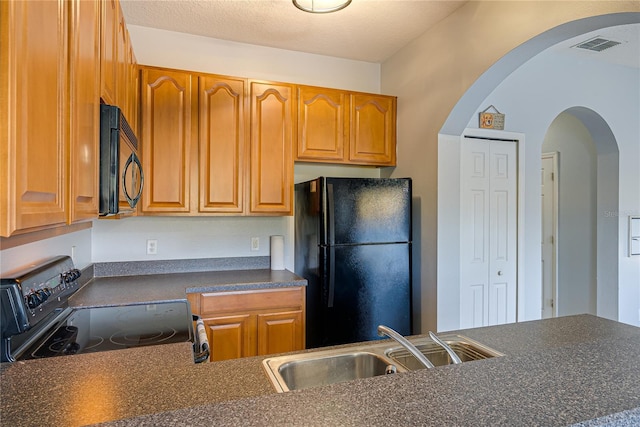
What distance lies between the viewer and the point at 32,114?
71cm

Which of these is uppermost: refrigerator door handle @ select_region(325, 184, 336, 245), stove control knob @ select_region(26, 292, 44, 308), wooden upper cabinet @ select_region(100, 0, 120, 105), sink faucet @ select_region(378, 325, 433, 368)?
wooden upper cabinet @ select_region(100, 0, 120, 105)

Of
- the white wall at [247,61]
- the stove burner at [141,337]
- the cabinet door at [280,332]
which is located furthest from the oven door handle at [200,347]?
the white wall at [247,61]

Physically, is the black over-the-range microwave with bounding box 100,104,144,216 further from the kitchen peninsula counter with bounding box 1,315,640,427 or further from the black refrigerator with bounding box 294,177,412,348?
the black refrigerator with bounding box 294,177,412,348

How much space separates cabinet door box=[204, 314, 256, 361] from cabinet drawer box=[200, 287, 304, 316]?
0.06 meters

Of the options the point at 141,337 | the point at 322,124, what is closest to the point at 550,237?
the point at 322,124

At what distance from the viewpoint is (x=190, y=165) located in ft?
8.30

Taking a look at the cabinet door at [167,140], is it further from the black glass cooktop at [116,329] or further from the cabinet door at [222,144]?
the black glass cooktop at [116,329]

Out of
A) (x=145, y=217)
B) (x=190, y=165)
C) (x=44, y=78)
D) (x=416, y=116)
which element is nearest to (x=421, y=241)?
(x=416, y=116)

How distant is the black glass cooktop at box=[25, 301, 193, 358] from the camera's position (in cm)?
137

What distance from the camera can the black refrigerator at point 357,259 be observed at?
244 centimetres

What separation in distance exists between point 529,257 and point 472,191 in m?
0.81

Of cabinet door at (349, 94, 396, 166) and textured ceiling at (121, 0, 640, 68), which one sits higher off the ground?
textured ceiling at (121, 0, 640, 68)

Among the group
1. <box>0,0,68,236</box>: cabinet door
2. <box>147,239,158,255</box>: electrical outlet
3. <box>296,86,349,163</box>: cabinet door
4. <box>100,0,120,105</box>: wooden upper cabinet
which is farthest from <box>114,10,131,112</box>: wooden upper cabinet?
<box>296,86,349,163</box>: cabinet door

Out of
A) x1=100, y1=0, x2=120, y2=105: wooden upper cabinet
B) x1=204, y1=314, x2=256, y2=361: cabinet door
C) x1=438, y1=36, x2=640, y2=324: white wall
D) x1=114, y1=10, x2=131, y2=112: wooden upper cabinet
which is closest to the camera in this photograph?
x1=100, y1=0, x2=120, y2=105: wooden upper cabinet
